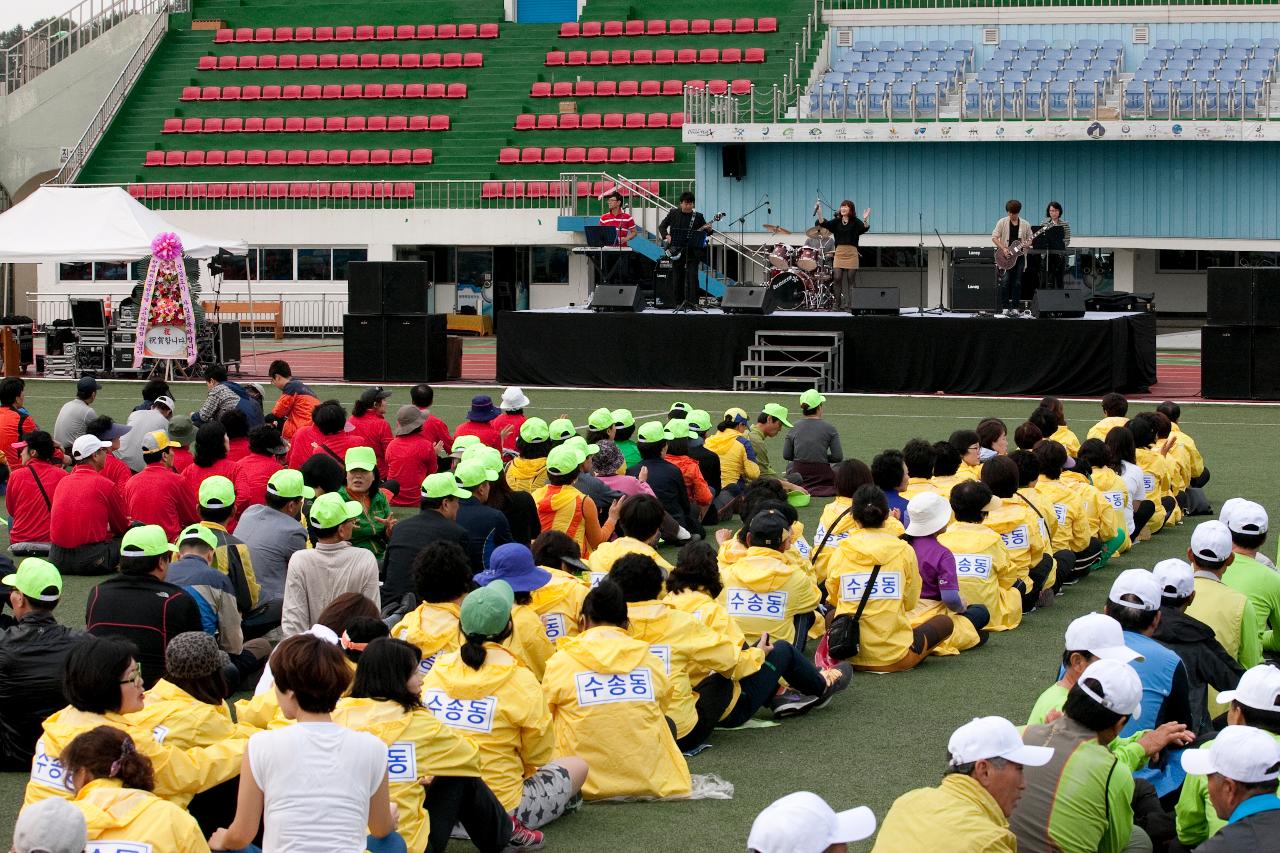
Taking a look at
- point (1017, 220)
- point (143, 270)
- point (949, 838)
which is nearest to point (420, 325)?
point (1017, 220)

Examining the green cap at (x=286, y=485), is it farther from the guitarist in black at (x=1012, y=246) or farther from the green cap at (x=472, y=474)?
the guitarist in black at (x=1012, y=246)

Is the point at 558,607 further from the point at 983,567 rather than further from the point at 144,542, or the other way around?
the point at 983,567

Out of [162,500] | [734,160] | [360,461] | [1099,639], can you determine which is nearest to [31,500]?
[162,500]

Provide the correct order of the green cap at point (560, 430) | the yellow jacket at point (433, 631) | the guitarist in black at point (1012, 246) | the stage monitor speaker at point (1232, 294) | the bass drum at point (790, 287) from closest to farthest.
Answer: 1. the yellow jacket at point (433, 631)
2. the green cap at point (560, 430)
3. the stage monitor speaker at point (1232, 294)
4. the guitarist in black at point (1012, 246)
5. the bass drum at point (790, 287)

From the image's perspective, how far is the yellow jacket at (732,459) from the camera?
14.2m

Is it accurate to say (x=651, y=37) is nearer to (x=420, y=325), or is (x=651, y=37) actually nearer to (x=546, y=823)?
(x=420, y=325)

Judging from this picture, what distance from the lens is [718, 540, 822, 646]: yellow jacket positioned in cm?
852

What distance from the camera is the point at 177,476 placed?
11.5 meters

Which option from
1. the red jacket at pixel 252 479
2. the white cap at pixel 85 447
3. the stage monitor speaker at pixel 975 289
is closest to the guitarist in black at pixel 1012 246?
the stage monitor speaker at pixel 975 289

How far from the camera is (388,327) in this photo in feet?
85.3

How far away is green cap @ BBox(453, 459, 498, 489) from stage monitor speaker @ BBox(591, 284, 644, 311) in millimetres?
15045

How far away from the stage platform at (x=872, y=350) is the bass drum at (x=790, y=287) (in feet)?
8.80

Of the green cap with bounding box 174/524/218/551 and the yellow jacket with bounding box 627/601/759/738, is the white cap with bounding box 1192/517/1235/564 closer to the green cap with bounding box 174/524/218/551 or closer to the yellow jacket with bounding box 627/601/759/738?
the yellow jacket with bounding box 627/601/759/738

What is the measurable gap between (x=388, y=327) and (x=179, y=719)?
20.3 metres
